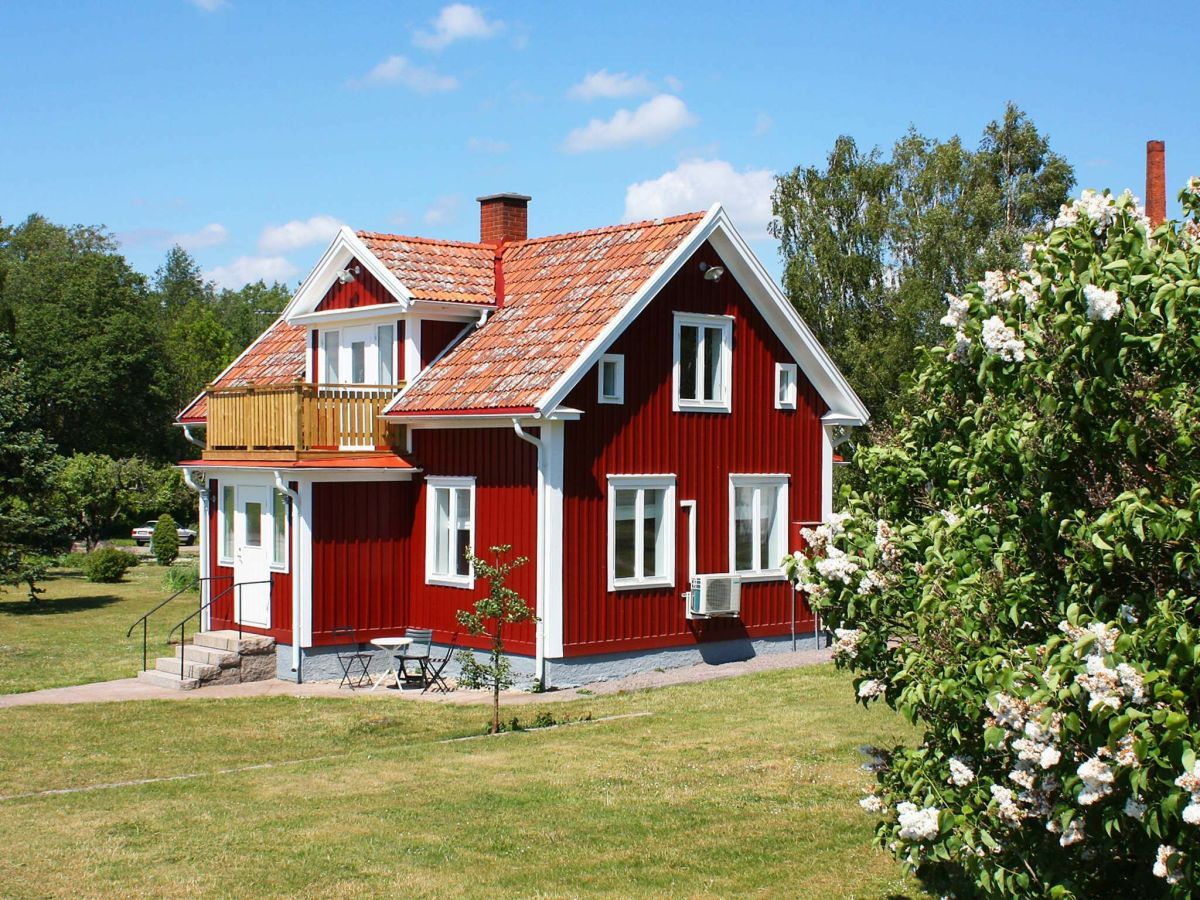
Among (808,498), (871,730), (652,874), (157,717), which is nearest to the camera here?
(652,874)

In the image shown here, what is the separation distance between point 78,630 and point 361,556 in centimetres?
1118

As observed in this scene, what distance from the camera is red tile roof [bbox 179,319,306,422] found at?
27875 mm

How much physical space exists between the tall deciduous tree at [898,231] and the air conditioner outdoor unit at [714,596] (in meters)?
20.8

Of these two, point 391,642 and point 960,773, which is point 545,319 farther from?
point 960,773

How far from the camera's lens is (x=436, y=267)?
2431cm

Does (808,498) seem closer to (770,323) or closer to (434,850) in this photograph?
(770,323)

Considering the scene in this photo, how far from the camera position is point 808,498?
80.8ft

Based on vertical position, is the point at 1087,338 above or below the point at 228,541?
above

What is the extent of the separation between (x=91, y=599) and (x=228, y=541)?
15179 millimetres

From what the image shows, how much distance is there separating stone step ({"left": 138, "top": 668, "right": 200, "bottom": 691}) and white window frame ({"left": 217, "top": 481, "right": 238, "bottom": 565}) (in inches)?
102

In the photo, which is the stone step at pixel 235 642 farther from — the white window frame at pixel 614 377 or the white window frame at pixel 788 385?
the white window frame at pixel 788 385

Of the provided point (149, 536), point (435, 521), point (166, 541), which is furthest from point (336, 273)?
point (149, 536)

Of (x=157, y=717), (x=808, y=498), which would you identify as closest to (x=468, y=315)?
(x=808, y=498)

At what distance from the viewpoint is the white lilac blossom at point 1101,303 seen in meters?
6.60
